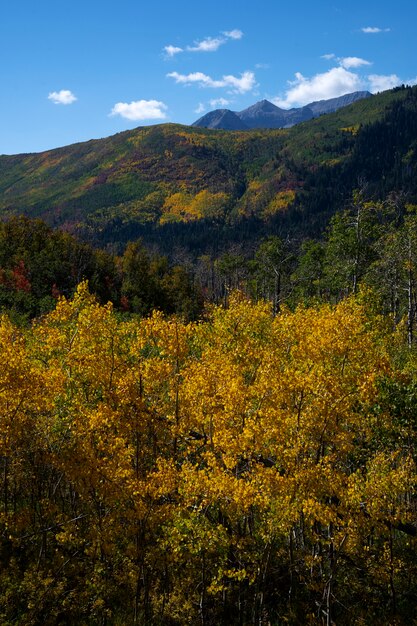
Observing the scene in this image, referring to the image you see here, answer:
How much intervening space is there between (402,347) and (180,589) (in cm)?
2245

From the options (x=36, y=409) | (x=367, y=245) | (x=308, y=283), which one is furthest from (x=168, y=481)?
(x=308, y=283)

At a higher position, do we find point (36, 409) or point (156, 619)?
point (36, 409)

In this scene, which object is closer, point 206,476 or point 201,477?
point 201,477

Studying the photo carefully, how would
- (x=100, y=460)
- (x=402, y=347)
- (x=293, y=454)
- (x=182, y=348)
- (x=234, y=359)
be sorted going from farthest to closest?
1. (x=402, y=347)
2. (x=234, y=359)
3. (x=182, y=348)
4. (x=100, y=460)
5. (x=293, y=454)

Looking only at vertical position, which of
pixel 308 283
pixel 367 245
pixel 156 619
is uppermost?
pixel 367 245

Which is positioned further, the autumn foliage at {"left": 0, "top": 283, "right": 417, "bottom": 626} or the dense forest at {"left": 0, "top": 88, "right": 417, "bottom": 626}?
the dense forest at {"left": 0, "top": 88, "right": 417, "bottom": 626}

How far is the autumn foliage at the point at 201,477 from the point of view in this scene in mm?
14539

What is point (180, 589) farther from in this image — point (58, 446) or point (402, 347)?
point (402, 347)

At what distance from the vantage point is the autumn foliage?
14.5m

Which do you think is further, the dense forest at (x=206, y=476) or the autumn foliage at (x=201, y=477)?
the dense forest at (x=206, y=476)

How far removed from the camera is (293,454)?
1416cm

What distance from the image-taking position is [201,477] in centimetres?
1418

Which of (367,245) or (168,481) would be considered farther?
(367,245)

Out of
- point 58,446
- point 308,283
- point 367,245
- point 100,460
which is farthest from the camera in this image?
point 308,283
